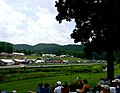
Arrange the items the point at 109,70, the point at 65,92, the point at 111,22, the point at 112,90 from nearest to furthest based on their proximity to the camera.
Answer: the point at 112,90 < the point at 65,92 < the point at 111,22 < the point at 109,70

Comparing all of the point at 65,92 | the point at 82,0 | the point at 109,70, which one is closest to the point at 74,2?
the point at 82,0

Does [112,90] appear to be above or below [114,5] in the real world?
below

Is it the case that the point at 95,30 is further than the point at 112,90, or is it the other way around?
the point at 95,30

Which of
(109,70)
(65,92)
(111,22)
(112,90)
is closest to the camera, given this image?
(112,90)

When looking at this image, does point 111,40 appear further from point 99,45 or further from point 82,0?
point 82,0

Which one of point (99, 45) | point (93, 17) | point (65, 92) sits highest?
point (93, 17)

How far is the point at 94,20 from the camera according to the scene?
117 ft

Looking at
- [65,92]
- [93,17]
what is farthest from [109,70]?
[65,92]

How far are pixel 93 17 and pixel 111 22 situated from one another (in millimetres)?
1776

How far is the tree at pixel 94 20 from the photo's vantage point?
3525 cm

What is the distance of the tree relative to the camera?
35.2 meters

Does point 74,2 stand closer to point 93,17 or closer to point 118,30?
point 93,17

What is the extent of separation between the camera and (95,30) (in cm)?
3609

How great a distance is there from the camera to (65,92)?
65.2 feet
